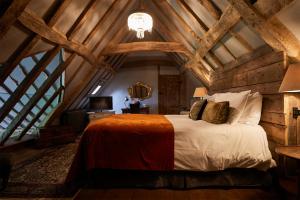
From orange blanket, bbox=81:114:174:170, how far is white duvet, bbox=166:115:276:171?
0.12 m

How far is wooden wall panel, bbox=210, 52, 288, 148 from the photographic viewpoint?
7.07ft

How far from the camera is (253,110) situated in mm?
2443

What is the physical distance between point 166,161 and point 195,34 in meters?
2.47

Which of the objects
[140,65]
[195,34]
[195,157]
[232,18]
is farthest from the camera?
[140,65]

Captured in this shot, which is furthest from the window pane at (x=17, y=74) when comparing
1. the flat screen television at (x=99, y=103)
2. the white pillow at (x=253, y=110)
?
the white pillow at (x=253, y=110)

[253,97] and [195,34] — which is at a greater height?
[195,34]

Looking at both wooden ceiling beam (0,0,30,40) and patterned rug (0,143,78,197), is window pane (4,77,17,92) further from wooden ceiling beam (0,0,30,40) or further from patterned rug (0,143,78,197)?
wooden ceiling beam (0,0,30,40)

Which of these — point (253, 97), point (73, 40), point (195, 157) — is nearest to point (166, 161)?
point (195, 157)

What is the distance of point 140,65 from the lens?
6977 mm

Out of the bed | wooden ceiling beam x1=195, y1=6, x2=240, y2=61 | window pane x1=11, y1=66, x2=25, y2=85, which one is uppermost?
wooden ceiling beam x1=195, y1=6, x2=240, y2=61

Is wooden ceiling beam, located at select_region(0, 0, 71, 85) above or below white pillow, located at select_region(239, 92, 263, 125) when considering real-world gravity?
above

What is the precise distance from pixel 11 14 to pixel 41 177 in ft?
5.94

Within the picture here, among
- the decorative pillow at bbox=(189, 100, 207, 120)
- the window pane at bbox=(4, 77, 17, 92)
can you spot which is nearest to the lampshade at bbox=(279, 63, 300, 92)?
the decorative pillow at bbox=(189, 100, 207, 120)

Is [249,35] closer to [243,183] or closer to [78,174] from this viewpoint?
[243,183]
